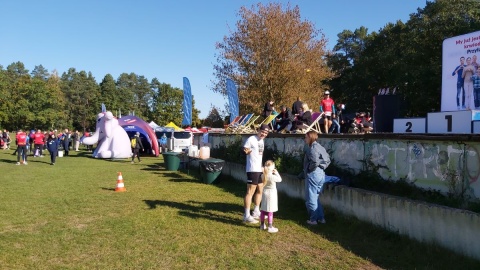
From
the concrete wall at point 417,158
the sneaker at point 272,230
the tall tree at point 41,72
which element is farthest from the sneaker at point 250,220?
the tall tree at point 41,72

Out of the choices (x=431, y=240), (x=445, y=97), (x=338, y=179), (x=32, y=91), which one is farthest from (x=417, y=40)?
(x=32, y=91)

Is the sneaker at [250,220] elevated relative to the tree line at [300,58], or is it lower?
lower

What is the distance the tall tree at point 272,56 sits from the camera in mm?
33188

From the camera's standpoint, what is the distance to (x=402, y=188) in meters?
7.68

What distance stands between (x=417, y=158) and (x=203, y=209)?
15.3 ft

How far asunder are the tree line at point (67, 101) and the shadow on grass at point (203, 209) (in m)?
71.1

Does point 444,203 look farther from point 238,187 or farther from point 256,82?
Result: point 256,82

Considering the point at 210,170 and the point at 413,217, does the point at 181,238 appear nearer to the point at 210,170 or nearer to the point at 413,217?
the point at 413,217

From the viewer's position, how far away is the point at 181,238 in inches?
273

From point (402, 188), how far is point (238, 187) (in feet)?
20.9

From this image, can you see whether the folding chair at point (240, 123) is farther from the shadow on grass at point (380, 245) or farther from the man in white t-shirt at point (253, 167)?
the man in white t-shirt at point (253, 167)

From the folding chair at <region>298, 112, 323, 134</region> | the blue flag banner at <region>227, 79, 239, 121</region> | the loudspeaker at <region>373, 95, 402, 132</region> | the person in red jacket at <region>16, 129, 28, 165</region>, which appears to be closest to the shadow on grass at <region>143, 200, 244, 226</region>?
the loudspeaker at <region>373, 95, 402, 132</region>

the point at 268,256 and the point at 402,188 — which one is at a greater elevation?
the point at 402,188

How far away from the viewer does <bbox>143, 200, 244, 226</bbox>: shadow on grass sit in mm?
8492
